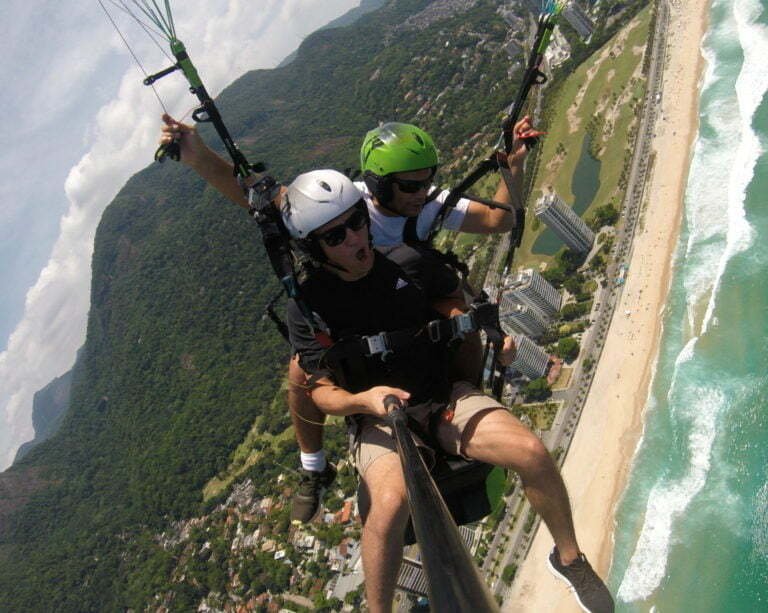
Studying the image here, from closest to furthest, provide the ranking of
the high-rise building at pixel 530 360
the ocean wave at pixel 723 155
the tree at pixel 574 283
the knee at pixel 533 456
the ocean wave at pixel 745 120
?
the knee at pixel 533 456
the ocean wave at pixel 745 120
the ocean wave at pixel 723 155
the high-rise building at pixel 530 360
the tree at pixel 574 283

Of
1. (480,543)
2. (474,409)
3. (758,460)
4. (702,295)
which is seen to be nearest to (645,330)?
(702,295)

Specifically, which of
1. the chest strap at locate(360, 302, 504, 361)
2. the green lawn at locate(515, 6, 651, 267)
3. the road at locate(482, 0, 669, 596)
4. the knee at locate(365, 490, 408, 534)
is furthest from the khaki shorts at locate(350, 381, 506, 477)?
the green lawn at locate(515, 6, 651, 267)

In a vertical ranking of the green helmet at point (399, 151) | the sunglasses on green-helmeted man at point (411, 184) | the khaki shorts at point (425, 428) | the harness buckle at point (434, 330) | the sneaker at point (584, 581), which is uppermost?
the green helmet at point (399, 151)

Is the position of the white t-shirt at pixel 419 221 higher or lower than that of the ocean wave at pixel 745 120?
higher

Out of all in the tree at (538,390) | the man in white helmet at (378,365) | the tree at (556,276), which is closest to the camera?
the man in white helmet at (378,365)

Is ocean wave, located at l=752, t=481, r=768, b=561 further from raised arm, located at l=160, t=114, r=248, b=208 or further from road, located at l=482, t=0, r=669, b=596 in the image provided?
raised arm, located at l=160, t=114, r=248, b=208

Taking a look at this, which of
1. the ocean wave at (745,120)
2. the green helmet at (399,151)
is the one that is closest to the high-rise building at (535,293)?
the ocean wave at (745,120)

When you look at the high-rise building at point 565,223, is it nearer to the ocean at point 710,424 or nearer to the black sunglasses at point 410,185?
the ocean at point 710,424
